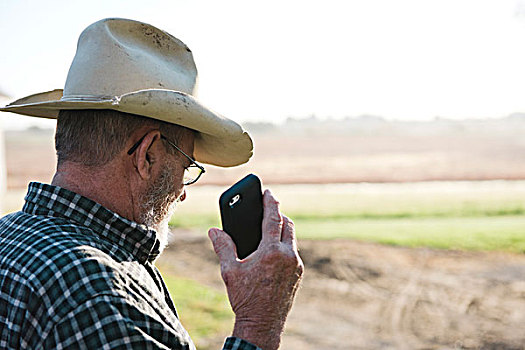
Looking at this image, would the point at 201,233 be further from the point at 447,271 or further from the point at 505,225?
the point at 505,225

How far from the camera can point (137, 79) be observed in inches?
69.8

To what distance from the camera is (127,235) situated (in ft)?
5.39

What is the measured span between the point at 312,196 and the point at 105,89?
20.2 meters

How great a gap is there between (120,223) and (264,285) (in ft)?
1.33

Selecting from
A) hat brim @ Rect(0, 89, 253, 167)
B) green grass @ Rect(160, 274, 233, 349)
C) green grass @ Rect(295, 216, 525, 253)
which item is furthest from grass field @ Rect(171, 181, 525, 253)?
hat brim @ Rect(0, 89, 253, 167)

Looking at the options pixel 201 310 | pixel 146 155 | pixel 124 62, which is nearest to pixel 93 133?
pixel 146 155

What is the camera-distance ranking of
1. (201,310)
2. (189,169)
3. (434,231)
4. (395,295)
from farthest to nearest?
(434,231)
(395,295)
(201,310)
(189,169)

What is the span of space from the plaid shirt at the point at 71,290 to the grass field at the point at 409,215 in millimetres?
10815

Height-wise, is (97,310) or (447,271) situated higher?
(97,310)

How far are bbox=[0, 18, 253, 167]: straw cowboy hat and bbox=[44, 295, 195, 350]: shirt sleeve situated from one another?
54cm

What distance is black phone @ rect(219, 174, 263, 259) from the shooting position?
1.71 m

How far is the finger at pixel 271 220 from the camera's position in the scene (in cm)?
161

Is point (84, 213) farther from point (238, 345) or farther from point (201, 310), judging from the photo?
point (201, 310)

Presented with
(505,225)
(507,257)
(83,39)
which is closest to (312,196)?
(505,225)
